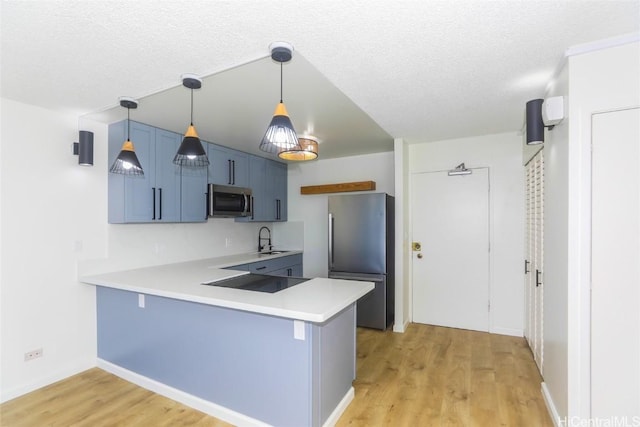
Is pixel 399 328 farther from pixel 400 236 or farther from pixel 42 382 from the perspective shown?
pixel 42 382

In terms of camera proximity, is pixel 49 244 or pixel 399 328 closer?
pixel 49 244

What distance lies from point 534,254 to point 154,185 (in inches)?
148

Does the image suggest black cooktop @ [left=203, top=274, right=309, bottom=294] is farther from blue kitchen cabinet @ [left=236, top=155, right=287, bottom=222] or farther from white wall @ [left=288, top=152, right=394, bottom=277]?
white wall @ [left=288, top=152, right=394, bottom=277]

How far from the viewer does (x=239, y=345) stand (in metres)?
2.06

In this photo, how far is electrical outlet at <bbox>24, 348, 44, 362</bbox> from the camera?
249 centimetres

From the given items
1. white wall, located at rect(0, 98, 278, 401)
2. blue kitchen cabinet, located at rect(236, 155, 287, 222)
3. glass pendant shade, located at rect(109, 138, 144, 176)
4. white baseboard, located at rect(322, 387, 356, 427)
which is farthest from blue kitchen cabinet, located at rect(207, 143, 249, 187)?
white baseboard, located at rect(322, 387, 356, 427)

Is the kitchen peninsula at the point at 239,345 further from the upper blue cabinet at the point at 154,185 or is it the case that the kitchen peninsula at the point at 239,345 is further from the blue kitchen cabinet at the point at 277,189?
the blue kitchen cabinet at the point at 277,189

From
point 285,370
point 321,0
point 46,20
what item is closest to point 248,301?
point 285,370

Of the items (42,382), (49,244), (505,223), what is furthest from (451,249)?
(42,382)

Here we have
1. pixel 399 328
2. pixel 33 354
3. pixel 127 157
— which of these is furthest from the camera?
pixel 399 328

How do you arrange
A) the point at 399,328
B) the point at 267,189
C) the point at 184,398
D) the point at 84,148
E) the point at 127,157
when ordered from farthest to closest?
the point at 267,189 → the point at 399,328 → the point at 84,148 → the point at 127,157 → the point at 184,398
